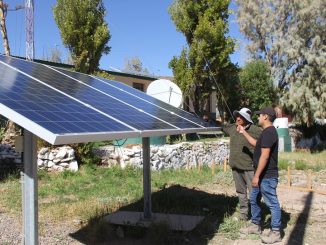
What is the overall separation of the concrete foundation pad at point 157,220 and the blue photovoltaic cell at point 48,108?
8.99ft

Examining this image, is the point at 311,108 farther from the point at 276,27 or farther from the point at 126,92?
the point at 126,92

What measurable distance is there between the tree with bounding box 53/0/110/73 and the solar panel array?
11163 millimetres

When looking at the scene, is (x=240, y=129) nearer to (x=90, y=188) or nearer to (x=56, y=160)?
(x=90, y=188)

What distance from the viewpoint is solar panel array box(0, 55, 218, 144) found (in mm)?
3877

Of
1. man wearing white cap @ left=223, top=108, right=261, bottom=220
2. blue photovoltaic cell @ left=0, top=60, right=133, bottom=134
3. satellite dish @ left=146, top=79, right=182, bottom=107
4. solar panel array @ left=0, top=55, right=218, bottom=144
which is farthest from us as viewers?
satellite dish @ left=146, top=79, right=182, bottom=107

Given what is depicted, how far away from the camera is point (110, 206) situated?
8875mm

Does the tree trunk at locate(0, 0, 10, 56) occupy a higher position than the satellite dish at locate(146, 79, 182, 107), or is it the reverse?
the tree trunk at locate(0, 0, 10, 56)

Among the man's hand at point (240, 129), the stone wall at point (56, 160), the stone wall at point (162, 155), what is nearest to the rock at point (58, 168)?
the stone wall at point (56, 160)

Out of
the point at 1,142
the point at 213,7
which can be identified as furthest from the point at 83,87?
the point at 213,7

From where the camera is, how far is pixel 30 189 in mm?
4426

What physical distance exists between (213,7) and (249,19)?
10051 millimetres

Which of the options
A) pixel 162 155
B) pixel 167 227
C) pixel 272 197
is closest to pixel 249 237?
pixel 272 197

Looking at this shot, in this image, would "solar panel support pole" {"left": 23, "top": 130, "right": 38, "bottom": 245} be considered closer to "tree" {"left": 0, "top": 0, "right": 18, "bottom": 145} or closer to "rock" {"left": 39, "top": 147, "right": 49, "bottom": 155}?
"rock" {"left": 39, "top": 147, "right": 49, "bottom": 155}

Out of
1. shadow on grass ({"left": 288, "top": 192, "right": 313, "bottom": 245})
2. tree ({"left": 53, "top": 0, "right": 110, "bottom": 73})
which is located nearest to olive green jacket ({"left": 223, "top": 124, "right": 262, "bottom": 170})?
shadow on grass ({"left": 288, "top": 192, "right": 313, "bottom": 245})
